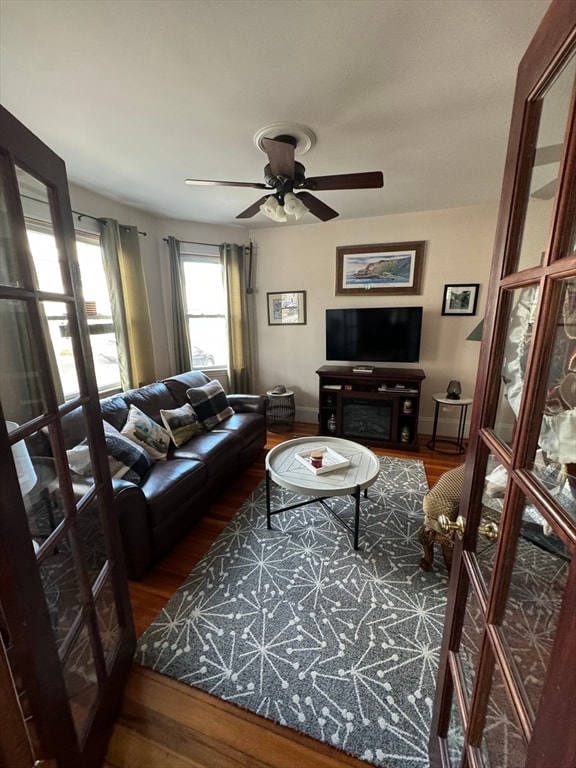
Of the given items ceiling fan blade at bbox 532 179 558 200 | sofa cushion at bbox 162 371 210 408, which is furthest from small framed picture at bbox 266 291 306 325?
ceiling fan blade at bbox 532 179 558 200

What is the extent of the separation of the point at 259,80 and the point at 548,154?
1.44 m

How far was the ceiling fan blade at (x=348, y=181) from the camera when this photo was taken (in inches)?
70.4

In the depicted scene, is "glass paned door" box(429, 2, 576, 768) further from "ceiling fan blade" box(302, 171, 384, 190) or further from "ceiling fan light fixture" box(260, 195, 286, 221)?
"ceiling fan light fixture" box(260, 195, 286, 221)

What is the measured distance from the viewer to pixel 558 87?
1.84 feet

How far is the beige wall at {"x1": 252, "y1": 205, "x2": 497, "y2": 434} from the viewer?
3.31 metres

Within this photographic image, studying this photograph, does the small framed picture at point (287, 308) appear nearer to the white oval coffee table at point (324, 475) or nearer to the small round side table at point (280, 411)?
the small round side table at point (280, 411)

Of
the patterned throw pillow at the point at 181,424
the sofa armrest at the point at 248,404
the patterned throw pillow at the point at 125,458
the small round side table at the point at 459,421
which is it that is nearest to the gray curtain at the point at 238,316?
the sofa armrest at the point at 248,404

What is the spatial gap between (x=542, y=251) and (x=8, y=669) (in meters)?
1.38

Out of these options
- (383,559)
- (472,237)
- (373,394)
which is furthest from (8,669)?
(472,237)

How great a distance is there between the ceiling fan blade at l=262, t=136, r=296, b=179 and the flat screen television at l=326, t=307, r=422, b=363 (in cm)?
196

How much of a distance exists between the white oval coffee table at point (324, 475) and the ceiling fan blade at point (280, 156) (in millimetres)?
1820

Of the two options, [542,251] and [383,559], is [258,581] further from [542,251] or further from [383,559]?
[542,251]

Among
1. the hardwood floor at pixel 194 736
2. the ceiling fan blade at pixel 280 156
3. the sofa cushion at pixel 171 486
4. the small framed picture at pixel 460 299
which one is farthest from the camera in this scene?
the small framed picture at pixel 460 299

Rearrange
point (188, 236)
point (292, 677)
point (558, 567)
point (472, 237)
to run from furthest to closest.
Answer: point (188, 236)
point (472, 237)
point (292, 677)
point (558, 567)
